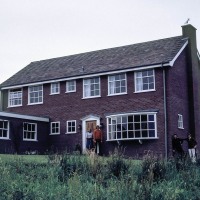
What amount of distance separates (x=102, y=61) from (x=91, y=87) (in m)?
2.60

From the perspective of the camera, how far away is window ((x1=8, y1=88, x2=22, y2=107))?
35812mm

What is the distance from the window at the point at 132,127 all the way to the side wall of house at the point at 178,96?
121cm

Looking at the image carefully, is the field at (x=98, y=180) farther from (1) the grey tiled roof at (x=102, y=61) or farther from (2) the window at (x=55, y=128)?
(2) the window at (x=55, y=128)

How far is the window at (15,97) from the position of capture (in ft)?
117

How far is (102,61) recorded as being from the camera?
108 feet

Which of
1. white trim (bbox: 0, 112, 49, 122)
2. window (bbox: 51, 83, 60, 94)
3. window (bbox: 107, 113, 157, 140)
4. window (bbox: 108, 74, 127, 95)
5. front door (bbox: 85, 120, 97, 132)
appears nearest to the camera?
window (bbox: 107, 113, 157, 140)

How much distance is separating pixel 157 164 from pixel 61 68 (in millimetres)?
22102

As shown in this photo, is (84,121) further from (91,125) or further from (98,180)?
(98,180)

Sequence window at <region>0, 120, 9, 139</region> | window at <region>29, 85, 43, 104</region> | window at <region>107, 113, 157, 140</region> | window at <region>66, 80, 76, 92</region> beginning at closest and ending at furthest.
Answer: window at <region>107, 113, 157, 140</region>
window at <region>0, 120, 9, 139</region>
window at <region>66, 80, 76, 92</region>
window at <region>29, 85, 43, 104</region>

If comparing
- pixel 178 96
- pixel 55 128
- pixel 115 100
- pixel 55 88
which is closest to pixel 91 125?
pixel 115 100

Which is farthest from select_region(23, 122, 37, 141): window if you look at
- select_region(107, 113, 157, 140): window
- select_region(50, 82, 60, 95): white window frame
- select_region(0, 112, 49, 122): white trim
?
select_region(107, 113, 157, 140): window

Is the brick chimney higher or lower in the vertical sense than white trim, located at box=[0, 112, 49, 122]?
higher

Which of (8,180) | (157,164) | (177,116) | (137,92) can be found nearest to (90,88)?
(137,92)

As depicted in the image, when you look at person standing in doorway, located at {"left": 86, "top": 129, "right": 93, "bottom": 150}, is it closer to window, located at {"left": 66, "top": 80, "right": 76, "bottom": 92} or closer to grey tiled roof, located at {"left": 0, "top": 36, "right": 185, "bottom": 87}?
grey tiled roof, located at {"left": 0, "top": 36, "right": 185, "bottom": 87}
